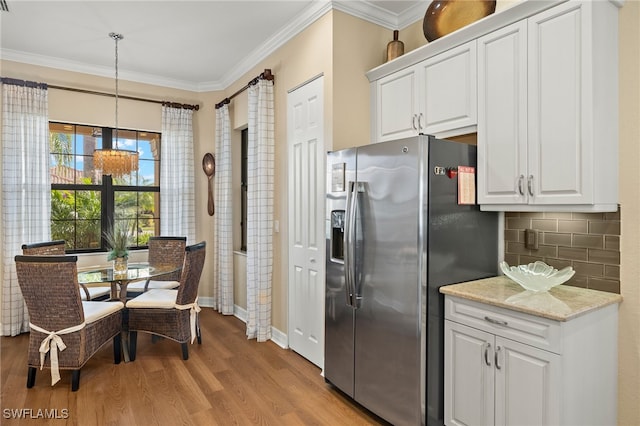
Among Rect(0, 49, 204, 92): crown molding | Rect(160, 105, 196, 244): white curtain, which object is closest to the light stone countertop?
Rect(160, 105, 196, 244): white curtain

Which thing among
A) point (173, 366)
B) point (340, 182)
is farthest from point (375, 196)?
point (173, 366)

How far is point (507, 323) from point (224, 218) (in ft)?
11.9

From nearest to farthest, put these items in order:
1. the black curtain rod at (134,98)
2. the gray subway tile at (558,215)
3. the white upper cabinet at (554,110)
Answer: the white upper cabinet at (554,110), the gray subway tile at (558,215), the black curtain rod at (134,98)

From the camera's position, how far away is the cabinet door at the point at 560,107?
1.91 meters

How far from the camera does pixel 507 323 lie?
193cm

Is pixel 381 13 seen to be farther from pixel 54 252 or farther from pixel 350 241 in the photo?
pixel 54 252

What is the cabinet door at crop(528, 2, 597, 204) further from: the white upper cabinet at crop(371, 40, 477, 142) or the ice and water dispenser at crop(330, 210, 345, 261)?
the ice and water dispenser at crop(330, 210, 345, 261)

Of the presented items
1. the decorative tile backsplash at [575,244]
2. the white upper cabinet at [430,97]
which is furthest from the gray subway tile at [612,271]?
the white upper cabinet at [430,97]

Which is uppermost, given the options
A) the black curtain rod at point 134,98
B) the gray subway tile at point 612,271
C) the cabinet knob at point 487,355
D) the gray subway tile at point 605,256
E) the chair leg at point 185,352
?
the black curtain rod at point 134,98

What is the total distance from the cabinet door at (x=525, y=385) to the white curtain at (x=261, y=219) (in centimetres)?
238

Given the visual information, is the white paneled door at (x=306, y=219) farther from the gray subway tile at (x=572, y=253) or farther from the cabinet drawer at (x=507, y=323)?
the gray subway tile at (x=572, y=253)

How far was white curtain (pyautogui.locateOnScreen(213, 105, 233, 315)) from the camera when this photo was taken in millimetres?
4797

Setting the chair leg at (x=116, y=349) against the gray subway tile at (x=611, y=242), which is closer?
the gray subway tile at (x=611, y=242)

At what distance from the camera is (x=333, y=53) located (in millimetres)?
3059
